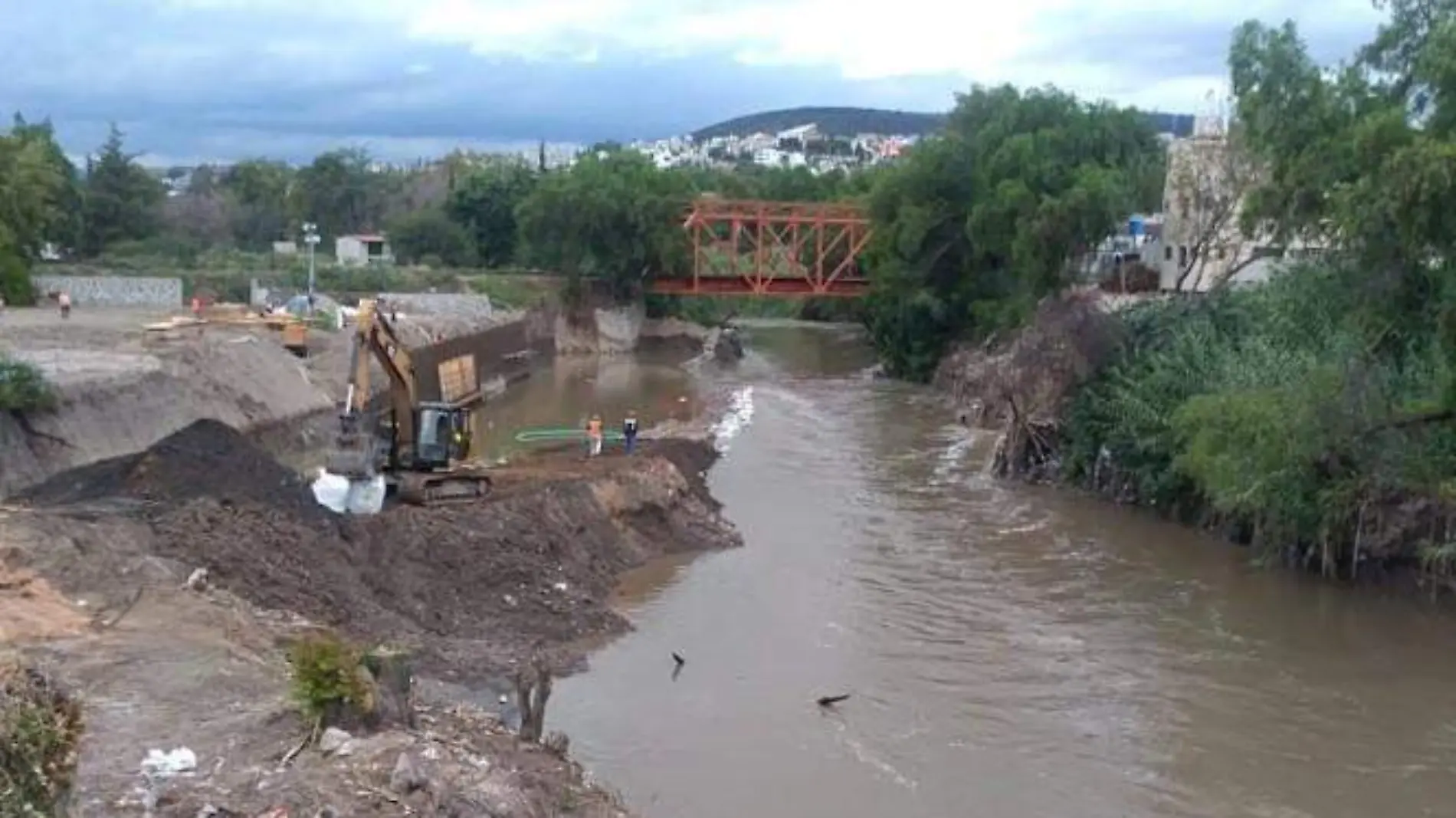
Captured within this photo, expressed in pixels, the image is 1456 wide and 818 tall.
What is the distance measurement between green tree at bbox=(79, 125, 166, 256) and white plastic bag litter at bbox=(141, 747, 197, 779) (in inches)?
3053

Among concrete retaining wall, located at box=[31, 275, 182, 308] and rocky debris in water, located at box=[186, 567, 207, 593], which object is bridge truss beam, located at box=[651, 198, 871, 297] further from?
rocky debris in water, located at box=[186, 567, 207, 593]

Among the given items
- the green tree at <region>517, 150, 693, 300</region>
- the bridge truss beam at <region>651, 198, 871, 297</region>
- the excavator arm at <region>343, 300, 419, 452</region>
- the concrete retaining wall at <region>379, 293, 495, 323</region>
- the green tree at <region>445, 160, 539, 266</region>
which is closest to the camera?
the excavator arm at <region>343, 300, 419, 452</region>

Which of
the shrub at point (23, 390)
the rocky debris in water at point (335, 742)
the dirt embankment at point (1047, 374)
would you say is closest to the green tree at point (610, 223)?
the dirt embankment at point (1047, 374)

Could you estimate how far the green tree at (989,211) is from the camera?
180ft

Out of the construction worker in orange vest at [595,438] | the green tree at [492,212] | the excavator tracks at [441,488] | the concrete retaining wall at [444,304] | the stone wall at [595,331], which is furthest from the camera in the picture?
the green tree at [492,212]

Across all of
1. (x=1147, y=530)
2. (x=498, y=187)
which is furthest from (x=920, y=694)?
(x=498, y=187)

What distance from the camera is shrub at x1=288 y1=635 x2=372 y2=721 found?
1551 cm

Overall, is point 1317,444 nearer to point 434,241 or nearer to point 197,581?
point 197,581

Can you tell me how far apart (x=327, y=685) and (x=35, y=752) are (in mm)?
6100

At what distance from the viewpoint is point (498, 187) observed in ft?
302

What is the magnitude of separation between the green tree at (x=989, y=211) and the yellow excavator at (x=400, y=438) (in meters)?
28.6

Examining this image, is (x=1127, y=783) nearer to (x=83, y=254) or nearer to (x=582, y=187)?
(x=582, y=187)

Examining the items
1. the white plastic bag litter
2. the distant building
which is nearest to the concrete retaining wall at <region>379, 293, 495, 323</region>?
the distant building

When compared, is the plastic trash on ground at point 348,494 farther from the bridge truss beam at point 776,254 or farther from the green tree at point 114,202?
the green tree at point 114,202
